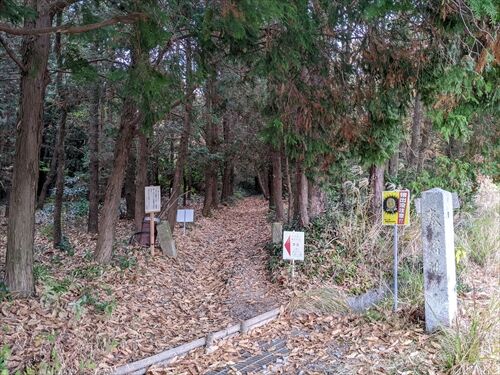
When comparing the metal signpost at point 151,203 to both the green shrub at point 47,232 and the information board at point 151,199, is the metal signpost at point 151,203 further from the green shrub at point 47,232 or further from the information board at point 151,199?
the green shrub at point 47,232

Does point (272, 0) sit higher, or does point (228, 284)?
point (272, 0)

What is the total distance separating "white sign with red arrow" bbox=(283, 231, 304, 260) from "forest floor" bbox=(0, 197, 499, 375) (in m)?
0.51

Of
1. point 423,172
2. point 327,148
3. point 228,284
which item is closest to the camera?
point 327,148

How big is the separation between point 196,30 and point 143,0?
1181 millimetres

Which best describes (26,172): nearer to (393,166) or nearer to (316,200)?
(316,200)

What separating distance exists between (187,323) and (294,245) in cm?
206

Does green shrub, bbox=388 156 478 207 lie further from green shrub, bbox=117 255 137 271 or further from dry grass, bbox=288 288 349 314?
green shrub, bbox=117 255 137 271

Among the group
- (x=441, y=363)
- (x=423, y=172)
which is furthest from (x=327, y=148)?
(x=423, y=172)

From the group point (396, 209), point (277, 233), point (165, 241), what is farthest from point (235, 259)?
point (396, 209)

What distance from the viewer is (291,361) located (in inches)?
160

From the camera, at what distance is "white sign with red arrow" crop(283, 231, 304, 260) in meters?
6.31

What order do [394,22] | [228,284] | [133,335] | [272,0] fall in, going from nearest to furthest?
1. [272,0]
2. [133,335]
3. [394,22]
4. [228,284]

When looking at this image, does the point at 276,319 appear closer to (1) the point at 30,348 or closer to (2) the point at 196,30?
(1) the point at 30,348

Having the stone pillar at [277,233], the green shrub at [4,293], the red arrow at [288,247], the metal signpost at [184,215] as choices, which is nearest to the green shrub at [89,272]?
the green shrub at [4,293]
